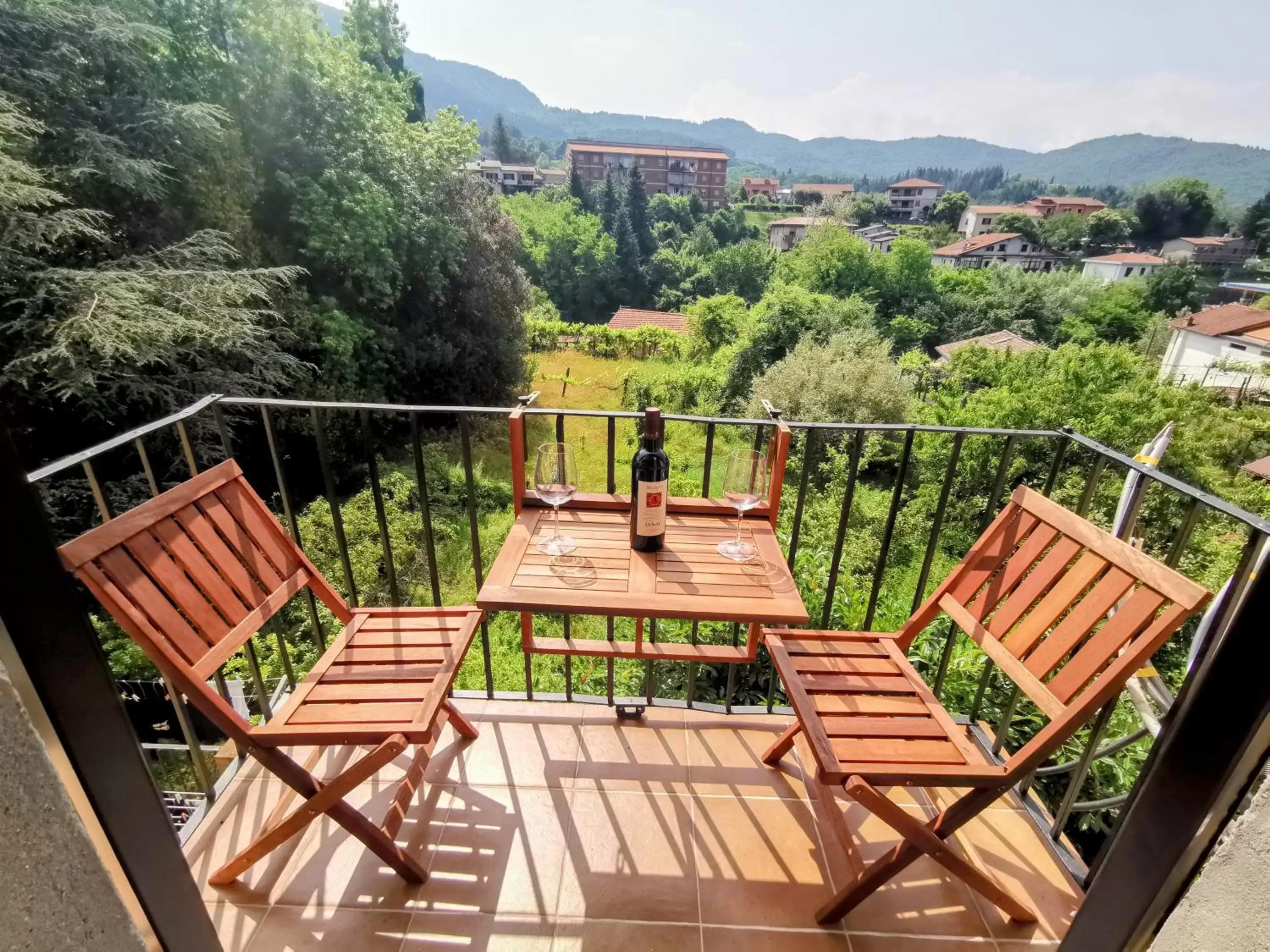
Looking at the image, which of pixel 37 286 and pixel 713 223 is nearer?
pixel 37 286

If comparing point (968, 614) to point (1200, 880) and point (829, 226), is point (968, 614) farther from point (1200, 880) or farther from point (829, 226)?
point (829, 226)

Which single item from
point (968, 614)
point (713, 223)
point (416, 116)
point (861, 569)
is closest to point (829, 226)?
point (713, 223)

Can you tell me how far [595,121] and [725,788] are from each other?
181574 mm

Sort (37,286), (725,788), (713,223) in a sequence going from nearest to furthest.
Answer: (725,788) < (37,286) < (713,223)

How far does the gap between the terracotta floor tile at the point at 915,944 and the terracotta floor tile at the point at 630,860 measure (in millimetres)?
404

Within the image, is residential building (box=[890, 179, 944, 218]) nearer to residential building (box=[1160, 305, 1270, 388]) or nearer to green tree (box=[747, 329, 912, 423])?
residential building (box=[1160, 305, 1270, 388])

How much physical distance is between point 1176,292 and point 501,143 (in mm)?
56850

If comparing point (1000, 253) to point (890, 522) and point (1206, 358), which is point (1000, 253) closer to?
point (1206, 358)

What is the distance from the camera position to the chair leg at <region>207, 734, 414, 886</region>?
4.24ft

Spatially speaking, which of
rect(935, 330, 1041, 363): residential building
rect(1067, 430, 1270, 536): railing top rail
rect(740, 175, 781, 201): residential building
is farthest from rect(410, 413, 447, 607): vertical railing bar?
rect(740, 175, 781, 201): residential building

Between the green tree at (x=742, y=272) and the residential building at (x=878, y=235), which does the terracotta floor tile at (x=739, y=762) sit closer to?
the green tree at (x=742, y=272)

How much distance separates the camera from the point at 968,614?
1.58 metres

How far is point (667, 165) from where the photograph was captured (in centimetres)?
6619

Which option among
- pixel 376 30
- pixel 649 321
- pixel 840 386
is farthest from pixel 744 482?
pixel 649 321
